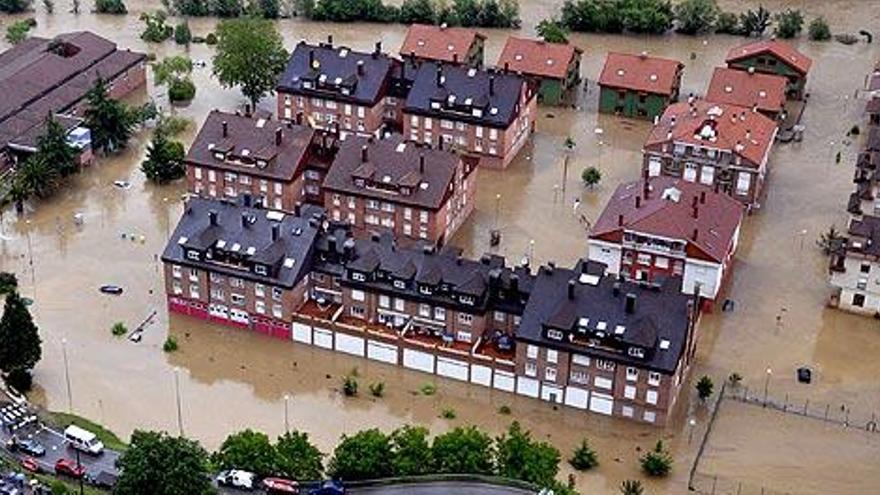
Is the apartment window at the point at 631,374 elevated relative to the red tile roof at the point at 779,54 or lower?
lower

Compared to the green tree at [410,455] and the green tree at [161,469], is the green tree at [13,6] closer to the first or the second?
the green tree at [161,469]

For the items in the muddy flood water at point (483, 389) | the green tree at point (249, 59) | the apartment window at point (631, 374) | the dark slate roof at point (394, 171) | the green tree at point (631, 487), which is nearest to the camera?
the green tree at point (631, 487)

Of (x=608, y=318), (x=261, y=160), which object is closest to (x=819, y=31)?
(x=261, y=160)

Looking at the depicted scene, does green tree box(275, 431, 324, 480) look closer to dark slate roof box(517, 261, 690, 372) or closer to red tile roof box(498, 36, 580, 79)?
dark slate roof box(517, 261, 690, 372)

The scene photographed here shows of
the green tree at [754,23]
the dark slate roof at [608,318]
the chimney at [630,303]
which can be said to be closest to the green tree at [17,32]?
the dark slate roof at [608,318]

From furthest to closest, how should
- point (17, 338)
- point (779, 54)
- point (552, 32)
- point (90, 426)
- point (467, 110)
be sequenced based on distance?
1. point (552, 32)
2. point (779, 54)
3. point (467, 110)
4. point (17, 338)
5. point (90, 426)

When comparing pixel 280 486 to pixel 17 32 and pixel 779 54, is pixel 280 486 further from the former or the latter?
pixel 17 32

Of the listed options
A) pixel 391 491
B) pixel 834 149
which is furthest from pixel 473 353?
pixel 834 149
